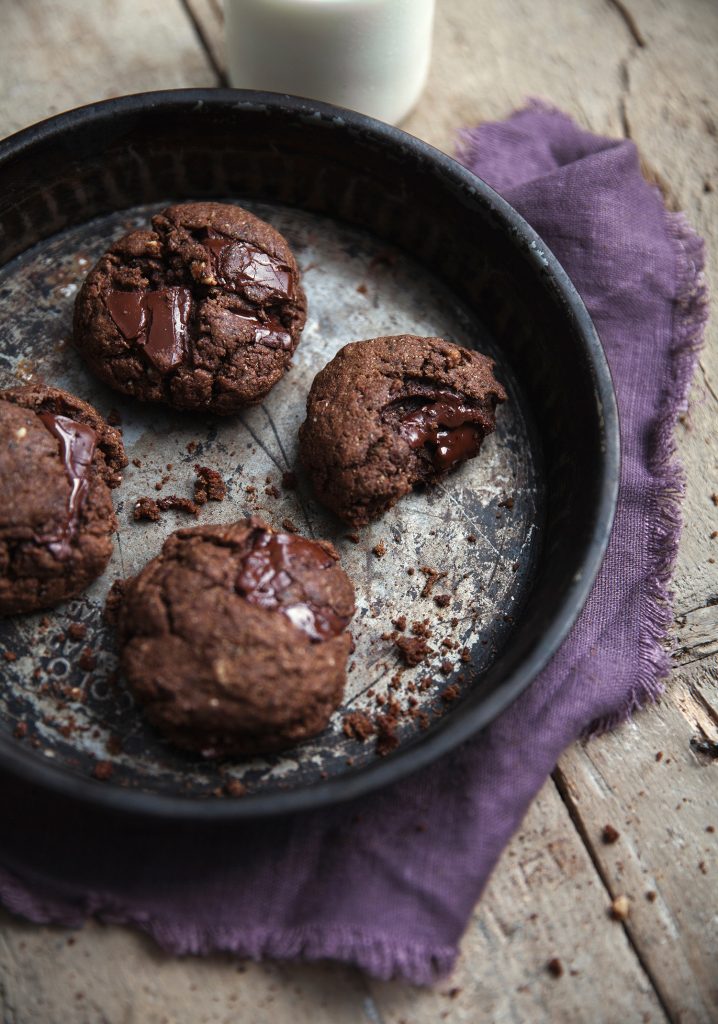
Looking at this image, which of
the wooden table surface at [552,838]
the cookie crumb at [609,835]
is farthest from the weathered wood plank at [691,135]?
the cookie crumb at [609,835]

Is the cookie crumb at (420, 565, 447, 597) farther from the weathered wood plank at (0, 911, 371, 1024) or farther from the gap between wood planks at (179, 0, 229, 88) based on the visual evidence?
the gap between wood planks at (179, 0, 229, 88)

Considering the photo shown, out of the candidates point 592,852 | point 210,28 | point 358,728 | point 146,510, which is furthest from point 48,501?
point 210,28

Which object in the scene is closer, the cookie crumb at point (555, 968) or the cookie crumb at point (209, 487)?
the cookie crumb at point (555, 968)

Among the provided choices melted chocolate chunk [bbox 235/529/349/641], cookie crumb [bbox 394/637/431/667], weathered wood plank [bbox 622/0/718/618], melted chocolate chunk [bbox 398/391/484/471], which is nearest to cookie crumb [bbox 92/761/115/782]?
melted chocolate chunk [bbox 235/529/349/641]

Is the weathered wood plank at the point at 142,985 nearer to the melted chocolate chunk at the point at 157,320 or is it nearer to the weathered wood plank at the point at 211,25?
the melted chocolate chunk at the point at 157,320

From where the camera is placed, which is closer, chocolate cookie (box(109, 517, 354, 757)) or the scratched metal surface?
chocolate cookie (box(109, 517, 354, 757))

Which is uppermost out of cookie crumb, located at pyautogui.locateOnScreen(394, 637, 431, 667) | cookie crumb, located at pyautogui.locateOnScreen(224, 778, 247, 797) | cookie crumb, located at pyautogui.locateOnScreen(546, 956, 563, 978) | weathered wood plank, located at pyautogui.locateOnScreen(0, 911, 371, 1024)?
cookie crumb, located at pyautogui.locateOnScreen(394, 637, 431, 667)

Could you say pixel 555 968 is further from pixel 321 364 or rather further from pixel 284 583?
pixel 321 364
